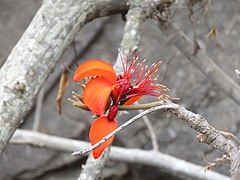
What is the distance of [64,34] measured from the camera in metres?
1.10

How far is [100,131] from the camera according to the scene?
2.55ft

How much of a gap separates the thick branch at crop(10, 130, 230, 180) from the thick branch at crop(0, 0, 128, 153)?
2.41ft

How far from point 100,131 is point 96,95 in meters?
0.06

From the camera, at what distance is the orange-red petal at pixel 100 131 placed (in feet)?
2.53

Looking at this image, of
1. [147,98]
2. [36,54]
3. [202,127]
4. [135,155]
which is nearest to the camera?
[202,127]

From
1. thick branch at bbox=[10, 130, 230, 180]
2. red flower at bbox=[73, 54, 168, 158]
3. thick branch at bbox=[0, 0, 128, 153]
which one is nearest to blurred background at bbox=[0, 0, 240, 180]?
thick branch at bbox=[10, 130, 230, 180]

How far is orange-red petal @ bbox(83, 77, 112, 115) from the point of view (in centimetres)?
78

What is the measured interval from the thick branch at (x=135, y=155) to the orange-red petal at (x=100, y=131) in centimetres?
92

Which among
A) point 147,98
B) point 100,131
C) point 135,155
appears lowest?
point 100,131

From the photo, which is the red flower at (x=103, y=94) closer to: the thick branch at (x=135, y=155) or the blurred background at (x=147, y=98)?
the thick branch at (x=135, y=155)

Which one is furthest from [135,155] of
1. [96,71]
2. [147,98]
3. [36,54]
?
[96,71]

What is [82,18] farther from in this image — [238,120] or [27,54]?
[238,120]

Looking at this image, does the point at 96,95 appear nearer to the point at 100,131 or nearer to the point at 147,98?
the point at 100,131

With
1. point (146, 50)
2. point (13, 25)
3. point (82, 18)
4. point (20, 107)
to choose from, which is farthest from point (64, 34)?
point (13, 25)
